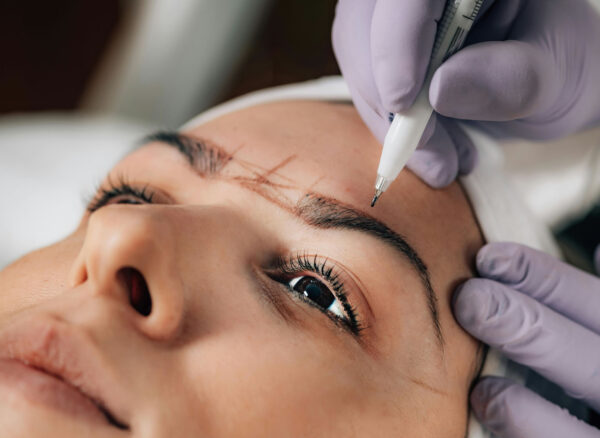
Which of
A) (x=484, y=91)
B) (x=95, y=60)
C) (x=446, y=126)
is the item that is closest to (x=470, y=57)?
(x=484, y=91)

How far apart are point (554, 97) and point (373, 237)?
43 centimetres

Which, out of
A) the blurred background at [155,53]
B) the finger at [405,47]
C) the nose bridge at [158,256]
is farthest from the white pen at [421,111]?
the blurred background at [155,53]

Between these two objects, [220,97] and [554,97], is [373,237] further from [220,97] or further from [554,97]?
[220,97]

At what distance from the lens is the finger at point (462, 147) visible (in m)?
1.06

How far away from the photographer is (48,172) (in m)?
1.79

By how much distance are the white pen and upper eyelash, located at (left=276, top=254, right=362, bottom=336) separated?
124 millimetres

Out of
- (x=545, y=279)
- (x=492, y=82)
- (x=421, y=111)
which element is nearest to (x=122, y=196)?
(x=421, y=111)

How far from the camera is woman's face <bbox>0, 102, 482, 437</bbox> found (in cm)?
68

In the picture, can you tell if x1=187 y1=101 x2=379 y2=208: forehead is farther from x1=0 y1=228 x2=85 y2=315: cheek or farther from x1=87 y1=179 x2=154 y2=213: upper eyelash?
x1=0 y1=228 x2=85 y2=315: cheek

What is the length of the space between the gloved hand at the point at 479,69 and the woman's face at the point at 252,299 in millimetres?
86

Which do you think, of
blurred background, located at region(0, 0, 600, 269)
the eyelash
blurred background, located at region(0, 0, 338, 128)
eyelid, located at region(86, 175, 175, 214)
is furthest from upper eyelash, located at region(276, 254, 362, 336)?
blurred background, located at region(0, 0, 338, 128)

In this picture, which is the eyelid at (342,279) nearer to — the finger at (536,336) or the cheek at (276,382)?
the cheek at (276,382)

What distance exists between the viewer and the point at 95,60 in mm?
2666

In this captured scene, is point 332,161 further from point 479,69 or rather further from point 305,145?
point 479,69
